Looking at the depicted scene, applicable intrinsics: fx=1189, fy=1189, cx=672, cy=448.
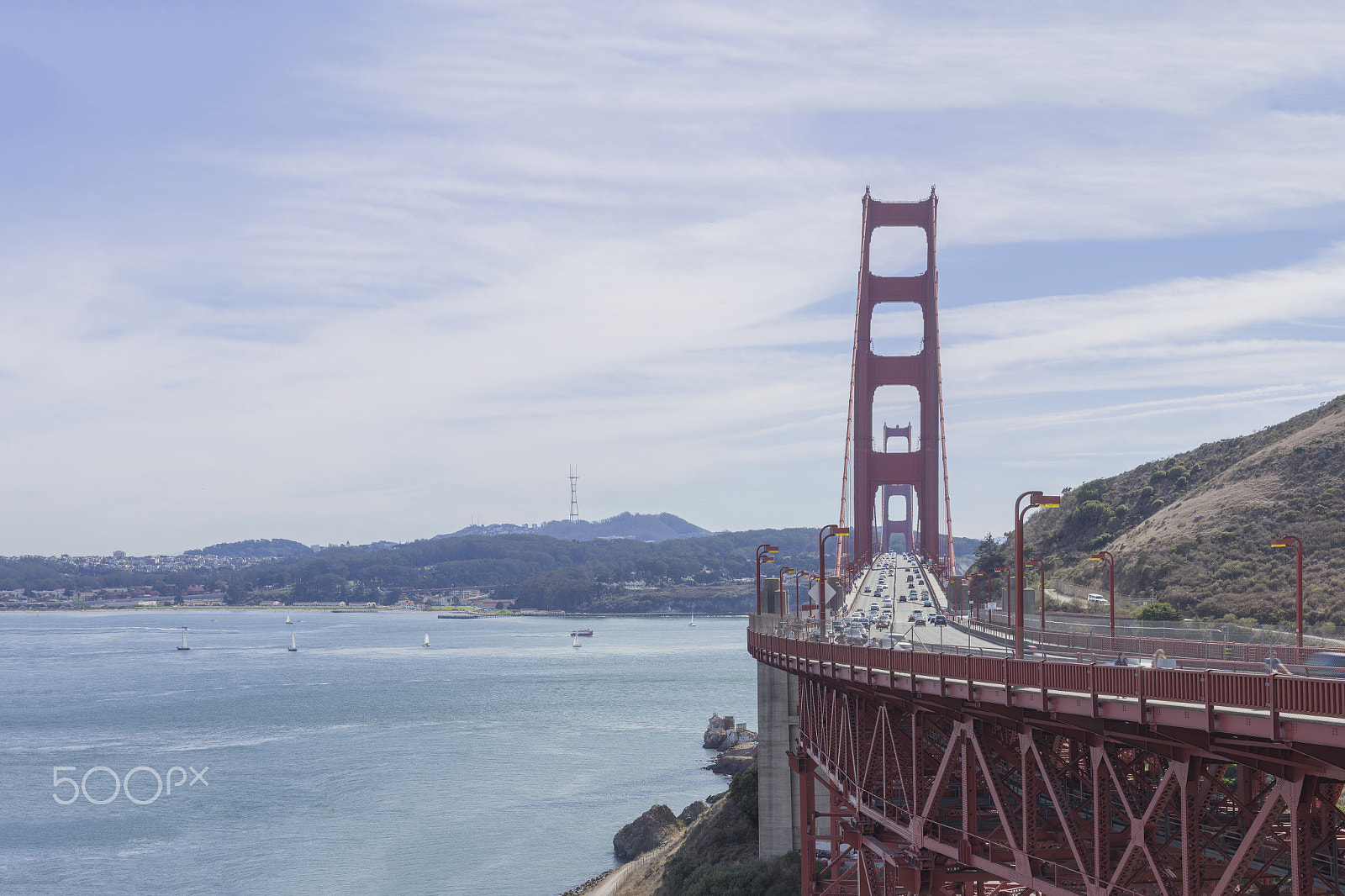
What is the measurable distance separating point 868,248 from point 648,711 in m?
40.4

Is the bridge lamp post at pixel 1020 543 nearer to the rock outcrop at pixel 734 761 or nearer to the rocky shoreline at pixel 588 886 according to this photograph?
the rocky shoreline at pixel 588 886

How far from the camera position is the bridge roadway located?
1140cm

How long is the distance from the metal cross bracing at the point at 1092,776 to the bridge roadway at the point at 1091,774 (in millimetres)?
27

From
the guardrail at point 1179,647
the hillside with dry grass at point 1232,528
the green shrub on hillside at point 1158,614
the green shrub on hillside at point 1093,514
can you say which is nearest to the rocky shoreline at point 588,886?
the green shrub on hillside at point 1158,614

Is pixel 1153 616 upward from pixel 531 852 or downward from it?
upward

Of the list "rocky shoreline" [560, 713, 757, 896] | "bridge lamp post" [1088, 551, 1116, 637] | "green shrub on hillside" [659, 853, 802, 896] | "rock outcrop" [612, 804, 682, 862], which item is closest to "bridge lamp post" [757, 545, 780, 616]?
"rocky shoreline" [560, 713, 757, 896]

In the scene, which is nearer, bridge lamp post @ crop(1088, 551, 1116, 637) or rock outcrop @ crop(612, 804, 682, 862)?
bridge lamp post @ crop(1088, 551, 1116, 637)

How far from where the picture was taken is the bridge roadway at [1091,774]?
1140 centimetres

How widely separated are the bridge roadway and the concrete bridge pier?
944cm

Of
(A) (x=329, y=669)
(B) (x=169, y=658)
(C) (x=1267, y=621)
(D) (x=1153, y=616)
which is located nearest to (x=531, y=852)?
(D) (x=1153, y=616)

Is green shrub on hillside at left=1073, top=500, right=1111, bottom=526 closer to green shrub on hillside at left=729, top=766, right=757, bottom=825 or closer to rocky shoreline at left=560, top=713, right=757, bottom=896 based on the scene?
rocky shoreline at left=560, top=713, right=757, bottom=896

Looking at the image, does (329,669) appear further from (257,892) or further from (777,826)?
(777,826)

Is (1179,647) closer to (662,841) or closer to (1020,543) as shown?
(1020,543)

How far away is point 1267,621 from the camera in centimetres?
4447
